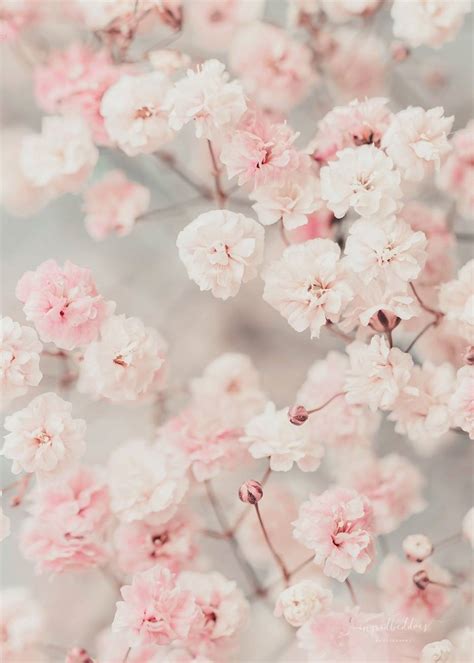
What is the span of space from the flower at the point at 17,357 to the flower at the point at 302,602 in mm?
208

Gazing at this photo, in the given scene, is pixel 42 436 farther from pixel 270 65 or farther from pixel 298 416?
pixel 270 65

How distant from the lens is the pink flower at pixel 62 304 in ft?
1.65

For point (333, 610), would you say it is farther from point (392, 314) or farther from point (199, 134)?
point (199, 134)

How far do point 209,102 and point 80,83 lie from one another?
0.16 meters

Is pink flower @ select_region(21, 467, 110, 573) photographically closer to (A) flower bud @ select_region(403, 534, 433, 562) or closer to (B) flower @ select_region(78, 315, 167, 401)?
(B) flower @ select_region(78, 315, 167, 401)

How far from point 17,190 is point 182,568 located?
339 millimetres

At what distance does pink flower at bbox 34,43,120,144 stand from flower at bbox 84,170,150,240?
3.0 inches

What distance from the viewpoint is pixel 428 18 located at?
584 millimetres

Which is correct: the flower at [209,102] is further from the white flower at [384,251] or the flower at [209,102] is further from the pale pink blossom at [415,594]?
the pale pink blossom at [415,594]

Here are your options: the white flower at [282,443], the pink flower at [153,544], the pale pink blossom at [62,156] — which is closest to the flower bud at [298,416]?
the white flower at [282,443]

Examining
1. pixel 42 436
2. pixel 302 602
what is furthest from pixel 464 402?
pixel 42 436

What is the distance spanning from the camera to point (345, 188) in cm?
50

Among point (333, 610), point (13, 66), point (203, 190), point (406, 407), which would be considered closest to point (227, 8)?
point (203, 190)

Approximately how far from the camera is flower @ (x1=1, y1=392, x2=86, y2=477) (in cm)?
51
